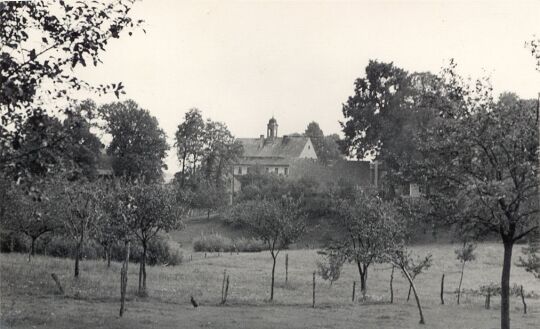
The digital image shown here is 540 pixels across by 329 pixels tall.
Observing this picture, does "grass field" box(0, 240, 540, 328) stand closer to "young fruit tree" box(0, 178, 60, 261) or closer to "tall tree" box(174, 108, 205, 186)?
"young fruit tree" box(0, 178, 60, 261)

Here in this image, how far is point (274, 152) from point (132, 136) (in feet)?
147

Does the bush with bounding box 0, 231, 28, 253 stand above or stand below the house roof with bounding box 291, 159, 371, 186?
below

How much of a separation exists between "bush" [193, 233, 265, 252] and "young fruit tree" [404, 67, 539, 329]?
41.5 metres

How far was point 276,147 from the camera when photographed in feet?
394

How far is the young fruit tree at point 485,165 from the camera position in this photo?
1902cm

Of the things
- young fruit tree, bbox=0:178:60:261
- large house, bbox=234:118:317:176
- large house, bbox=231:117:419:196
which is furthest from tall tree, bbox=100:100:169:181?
large house, bbox=234:118:317:176

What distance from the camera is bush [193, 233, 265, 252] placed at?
202 feet

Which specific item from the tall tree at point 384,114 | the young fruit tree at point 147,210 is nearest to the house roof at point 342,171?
the tall tree at point 384,114

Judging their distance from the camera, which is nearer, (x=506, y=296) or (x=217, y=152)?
(x=506, y=296)

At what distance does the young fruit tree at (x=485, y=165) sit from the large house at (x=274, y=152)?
9005cm

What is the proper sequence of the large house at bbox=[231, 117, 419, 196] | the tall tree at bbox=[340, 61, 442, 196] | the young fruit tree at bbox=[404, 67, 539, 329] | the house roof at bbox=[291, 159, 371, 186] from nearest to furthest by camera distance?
the young fruit tree at bbox=[404, 67, 539, 329] < the tall tree at bbox=[340, 61, 442, 196] < the house roof at bbox=[291, 159, 371, 186] < the large house at bbox=[231, 117, 419, 196]

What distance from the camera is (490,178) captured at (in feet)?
66.5

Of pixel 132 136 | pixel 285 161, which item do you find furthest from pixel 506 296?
pixel 285 161

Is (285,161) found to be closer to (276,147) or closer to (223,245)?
(276,147)
